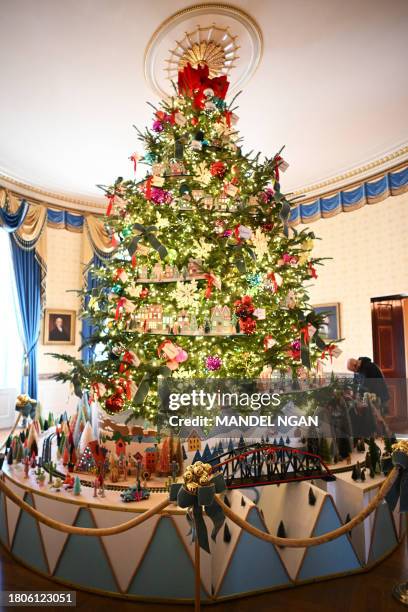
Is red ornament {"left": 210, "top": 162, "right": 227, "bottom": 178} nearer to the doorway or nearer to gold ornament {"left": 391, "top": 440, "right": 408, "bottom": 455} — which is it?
gold ornament {"left": 391, "top": 440, "right": 408, "bottom": 455}

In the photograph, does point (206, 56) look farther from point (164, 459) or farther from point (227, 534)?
point (227, 534)

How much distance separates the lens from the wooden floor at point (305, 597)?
2607mm

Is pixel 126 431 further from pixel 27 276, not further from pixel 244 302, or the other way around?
pixel 27 276

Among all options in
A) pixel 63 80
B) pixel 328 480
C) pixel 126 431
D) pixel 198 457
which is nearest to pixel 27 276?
pixel 63 80

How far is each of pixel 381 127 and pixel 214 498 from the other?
21.7 feet

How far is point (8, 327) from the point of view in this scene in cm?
828

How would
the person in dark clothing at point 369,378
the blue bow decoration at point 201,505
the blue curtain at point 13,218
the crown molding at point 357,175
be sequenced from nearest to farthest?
1. the blue bow decoration at point 201,505
2. the person in dark clothing at point 369,378
3. the crown molding at point 357,175
4. the blue curtain at point 13,218

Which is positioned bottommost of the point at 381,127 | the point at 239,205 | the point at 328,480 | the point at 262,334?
the point at 328,480

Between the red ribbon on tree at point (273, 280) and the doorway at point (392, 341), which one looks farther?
the doorway at point (392, 341)

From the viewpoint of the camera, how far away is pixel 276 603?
2676mm

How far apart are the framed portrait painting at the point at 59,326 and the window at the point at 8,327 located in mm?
669

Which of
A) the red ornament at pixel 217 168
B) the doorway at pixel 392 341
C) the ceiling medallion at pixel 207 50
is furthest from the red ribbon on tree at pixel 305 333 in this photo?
the doorway at pixel 392 341

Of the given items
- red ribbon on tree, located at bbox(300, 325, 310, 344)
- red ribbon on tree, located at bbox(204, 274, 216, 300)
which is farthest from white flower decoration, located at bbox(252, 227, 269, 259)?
red ribbon on tree, located at bbox(300, 325, 310, 344)

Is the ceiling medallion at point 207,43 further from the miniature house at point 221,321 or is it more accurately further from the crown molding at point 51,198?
the crown molding at point 51,198
